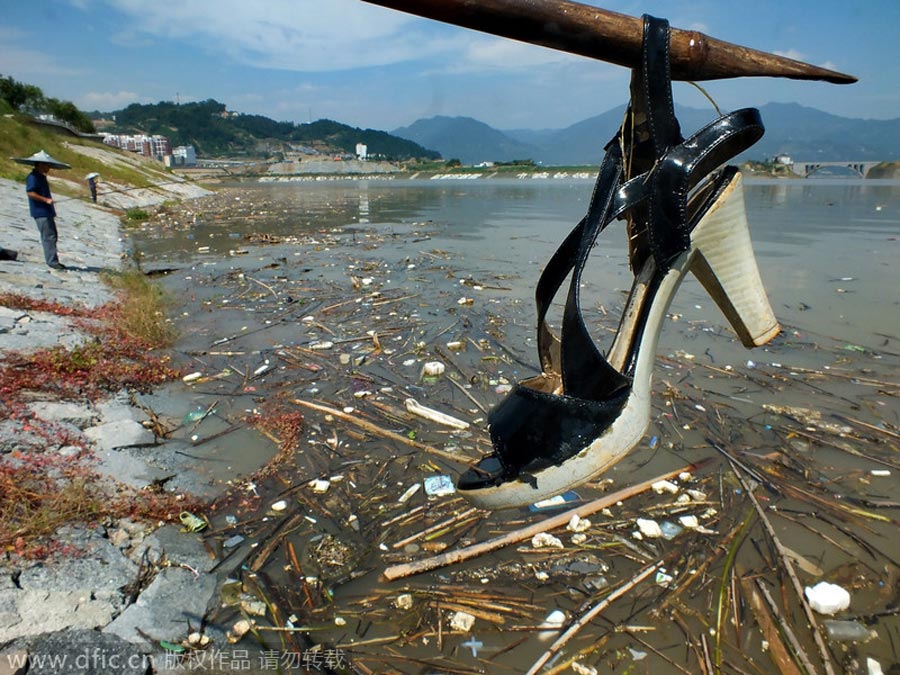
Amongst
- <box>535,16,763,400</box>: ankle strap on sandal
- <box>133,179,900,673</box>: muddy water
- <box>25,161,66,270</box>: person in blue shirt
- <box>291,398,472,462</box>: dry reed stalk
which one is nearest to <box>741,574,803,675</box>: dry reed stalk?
<box>133,179,900,673</box>: muddy water

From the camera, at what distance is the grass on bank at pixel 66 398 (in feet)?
8.47

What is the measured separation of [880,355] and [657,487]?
12.6 feet

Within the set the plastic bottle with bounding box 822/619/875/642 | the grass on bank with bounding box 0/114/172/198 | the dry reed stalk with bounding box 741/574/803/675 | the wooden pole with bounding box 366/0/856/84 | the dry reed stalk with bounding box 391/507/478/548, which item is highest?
the grass on bank with bounding box 0/114/172/198

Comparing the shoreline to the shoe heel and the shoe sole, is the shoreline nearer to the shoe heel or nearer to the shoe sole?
the shoe sole

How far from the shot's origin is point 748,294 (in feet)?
7.38

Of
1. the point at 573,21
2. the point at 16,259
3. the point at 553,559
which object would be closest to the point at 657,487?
the point at 553,559

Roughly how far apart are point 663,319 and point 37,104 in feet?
218

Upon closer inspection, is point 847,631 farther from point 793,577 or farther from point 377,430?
point 377,430

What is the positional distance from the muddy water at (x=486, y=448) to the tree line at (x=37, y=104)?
5412 centimetres

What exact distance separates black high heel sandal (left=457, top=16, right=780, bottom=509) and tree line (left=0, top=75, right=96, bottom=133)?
192 ft

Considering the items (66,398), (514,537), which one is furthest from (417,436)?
(66,398)

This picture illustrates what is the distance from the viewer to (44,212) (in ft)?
28.8

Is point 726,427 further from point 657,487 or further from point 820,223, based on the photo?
point 820,223

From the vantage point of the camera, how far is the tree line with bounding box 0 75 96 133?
45250mm
